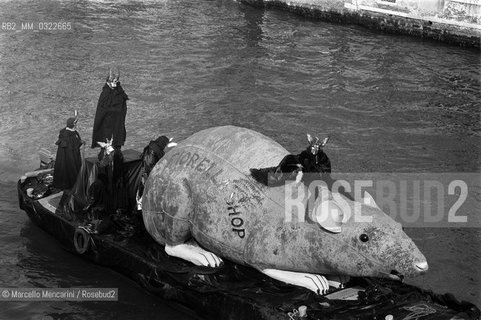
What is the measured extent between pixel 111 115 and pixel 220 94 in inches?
375

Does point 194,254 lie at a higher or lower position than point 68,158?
lower

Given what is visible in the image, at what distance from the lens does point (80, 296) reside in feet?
41.7

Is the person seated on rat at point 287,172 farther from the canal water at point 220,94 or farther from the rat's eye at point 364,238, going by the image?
the canal water at point 220,94

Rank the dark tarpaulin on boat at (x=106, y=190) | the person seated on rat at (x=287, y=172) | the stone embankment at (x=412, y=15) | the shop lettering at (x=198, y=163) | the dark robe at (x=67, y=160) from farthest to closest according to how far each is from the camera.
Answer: the stone embankment at (x=412, y=15), the dark robe at (x=67, y=160), the dark tarpaulin on boat at (x=106, y=190), the shop lettering at (x=198, y=163), the person seated on rat at (x=287, y=172)

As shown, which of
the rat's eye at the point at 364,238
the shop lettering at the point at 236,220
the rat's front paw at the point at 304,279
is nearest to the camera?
the rat's eye at the point at 364,238

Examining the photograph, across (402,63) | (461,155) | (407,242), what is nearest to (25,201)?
(407,242)

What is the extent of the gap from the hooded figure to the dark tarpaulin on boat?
80 centimetres

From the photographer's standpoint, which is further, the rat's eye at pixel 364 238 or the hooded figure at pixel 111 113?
the hooded figure at pixel 111 113

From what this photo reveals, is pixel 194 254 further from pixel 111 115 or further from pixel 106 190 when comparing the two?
pixel 111 115

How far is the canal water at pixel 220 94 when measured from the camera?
14.0 metres

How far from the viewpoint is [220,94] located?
23516mm

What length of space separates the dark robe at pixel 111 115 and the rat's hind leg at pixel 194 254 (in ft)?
10.5

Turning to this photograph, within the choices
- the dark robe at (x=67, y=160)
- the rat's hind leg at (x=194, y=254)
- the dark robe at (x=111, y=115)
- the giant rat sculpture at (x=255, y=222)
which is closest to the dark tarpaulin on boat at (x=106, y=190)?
the dark robe at (x=67, y=160)

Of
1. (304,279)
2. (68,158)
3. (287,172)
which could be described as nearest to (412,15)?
(68,158)
